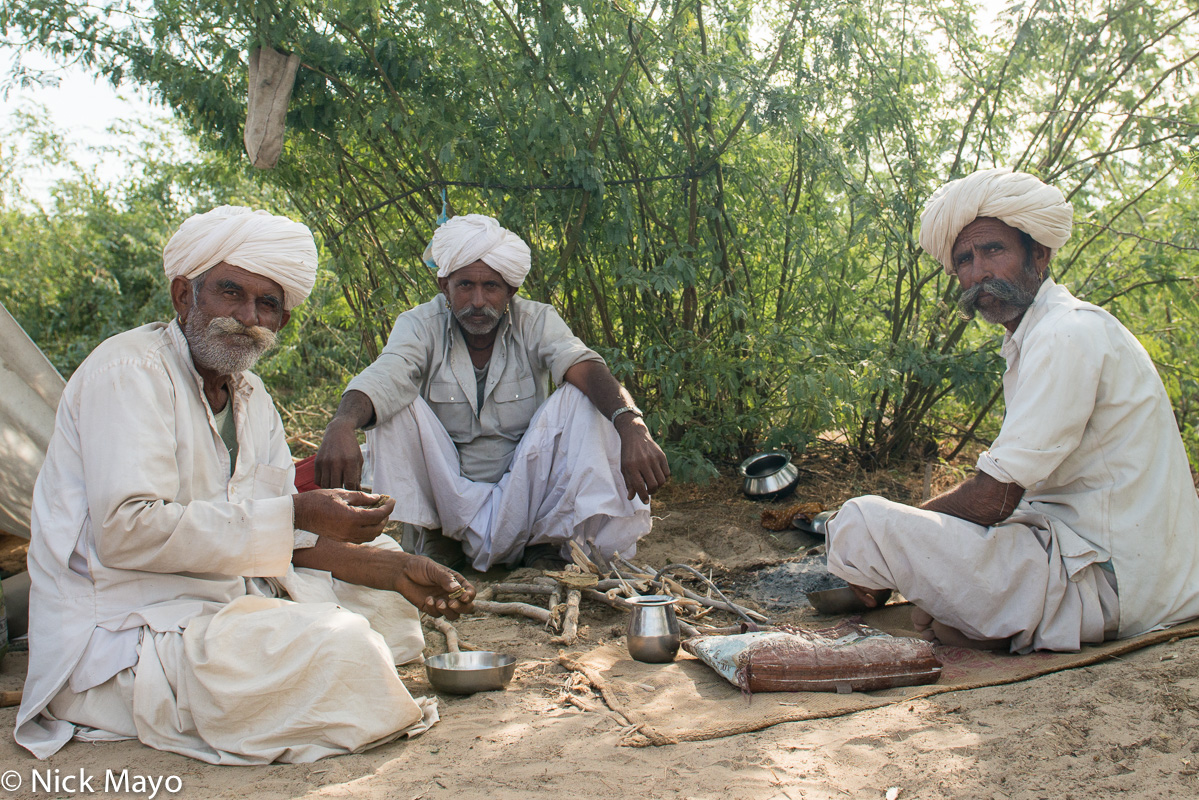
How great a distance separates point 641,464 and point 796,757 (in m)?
1.67

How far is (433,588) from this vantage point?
2564mm

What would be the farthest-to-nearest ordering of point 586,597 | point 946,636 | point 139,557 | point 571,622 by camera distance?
1. point 586,597
2. point 571,622
3. point 946,636
4. point 139,557

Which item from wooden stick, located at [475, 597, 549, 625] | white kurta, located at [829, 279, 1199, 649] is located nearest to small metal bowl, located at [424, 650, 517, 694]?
wooden stick, located at [475, 597, 549, 625]

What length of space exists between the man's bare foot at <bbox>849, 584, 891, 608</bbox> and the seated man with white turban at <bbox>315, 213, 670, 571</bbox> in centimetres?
87

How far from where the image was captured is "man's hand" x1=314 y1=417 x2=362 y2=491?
3.42 metres

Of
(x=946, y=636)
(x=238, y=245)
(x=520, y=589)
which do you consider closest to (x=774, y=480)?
(x=520, y=589)

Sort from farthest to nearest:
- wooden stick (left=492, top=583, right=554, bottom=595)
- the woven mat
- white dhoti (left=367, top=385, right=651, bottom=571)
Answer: white dhoti (left=367, top=385, right=651, bottom=571)
wooden stick (left=492, top=583, right=554, bottom=595)
the woven mat

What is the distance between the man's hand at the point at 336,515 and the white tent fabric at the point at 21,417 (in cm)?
165

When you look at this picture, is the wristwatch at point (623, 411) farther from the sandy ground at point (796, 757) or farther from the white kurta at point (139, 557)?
the white kurta at point (139, 557)

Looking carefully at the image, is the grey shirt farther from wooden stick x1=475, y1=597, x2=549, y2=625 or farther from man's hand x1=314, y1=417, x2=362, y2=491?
wooden stick x1=475, y1=597, x2=549, y2=625

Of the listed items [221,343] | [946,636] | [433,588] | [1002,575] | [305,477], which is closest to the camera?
[221,343]

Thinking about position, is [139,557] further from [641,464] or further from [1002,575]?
[1002,575]

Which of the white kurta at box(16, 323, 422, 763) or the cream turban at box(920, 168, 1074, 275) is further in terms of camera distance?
the cream turban at box(920, 168, 1074, 275)

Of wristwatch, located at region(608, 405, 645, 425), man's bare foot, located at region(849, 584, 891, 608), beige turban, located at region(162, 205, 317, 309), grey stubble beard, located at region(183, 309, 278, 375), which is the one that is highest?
beige turban, located at region(162, 205, 317, 309)
